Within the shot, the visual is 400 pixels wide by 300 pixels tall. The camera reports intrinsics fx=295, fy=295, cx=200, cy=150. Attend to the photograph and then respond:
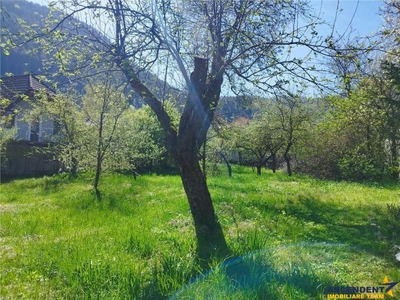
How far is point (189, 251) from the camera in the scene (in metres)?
4.28

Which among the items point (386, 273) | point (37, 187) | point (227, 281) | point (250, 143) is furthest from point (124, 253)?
point (250, 143)

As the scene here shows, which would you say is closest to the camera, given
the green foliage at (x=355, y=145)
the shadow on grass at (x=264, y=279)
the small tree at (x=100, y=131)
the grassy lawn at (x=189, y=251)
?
the shadow on grass at (x=264, y=279)

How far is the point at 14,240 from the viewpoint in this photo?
17.8 feet

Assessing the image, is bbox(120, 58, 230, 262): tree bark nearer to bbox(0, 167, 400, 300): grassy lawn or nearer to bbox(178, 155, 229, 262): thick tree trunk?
bbox(178, 155, 229, 262): thick tree trunk

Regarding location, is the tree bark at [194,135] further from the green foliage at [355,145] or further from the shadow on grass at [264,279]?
the green foliage at [355,145]

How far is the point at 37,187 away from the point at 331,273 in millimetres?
13438

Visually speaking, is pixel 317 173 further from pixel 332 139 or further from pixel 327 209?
pixel 327 209

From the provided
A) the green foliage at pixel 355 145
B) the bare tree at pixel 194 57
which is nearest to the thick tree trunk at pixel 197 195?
the bare tree at pixel 194 57

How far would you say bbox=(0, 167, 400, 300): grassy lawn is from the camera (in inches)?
126

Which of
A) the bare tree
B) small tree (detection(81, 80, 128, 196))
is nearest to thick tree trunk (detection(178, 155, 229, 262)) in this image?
the bare tree

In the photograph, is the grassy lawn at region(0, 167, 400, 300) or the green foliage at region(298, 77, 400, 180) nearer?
the grassy lawn at region(0, 167, 400, 300)

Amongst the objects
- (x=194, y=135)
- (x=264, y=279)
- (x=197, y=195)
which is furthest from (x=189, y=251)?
(x=194, y=135)

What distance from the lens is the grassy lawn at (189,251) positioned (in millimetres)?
3195

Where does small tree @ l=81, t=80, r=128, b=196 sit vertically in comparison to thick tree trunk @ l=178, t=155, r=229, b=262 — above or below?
above
